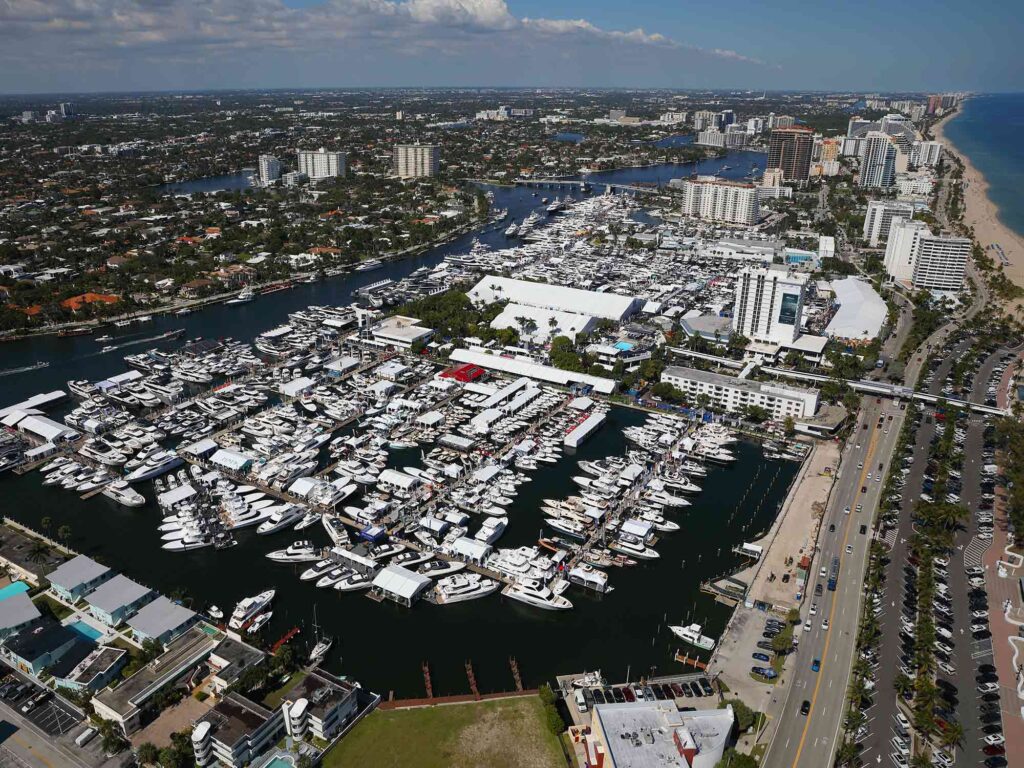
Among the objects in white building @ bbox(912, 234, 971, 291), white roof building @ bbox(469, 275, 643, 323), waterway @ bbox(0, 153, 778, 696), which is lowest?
waterway @ bbox(0, 153, 778, 696)

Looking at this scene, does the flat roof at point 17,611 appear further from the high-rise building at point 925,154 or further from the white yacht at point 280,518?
the high-rise building at point 925,154

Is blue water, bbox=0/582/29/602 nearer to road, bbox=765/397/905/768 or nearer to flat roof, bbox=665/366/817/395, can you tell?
road, bbox=765/397/905/768

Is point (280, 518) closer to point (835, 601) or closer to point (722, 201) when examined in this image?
point (835, 601)

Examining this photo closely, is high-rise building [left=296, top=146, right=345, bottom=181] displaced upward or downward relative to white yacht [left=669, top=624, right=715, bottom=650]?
upward

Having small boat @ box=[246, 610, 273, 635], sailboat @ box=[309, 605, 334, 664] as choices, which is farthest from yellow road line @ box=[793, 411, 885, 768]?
small boat @ box=[246, 610, 273, 635]

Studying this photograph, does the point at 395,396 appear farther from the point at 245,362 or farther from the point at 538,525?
the point at 538,525

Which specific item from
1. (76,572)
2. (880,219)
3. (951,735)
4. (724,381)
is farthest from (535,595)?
(880,219)
